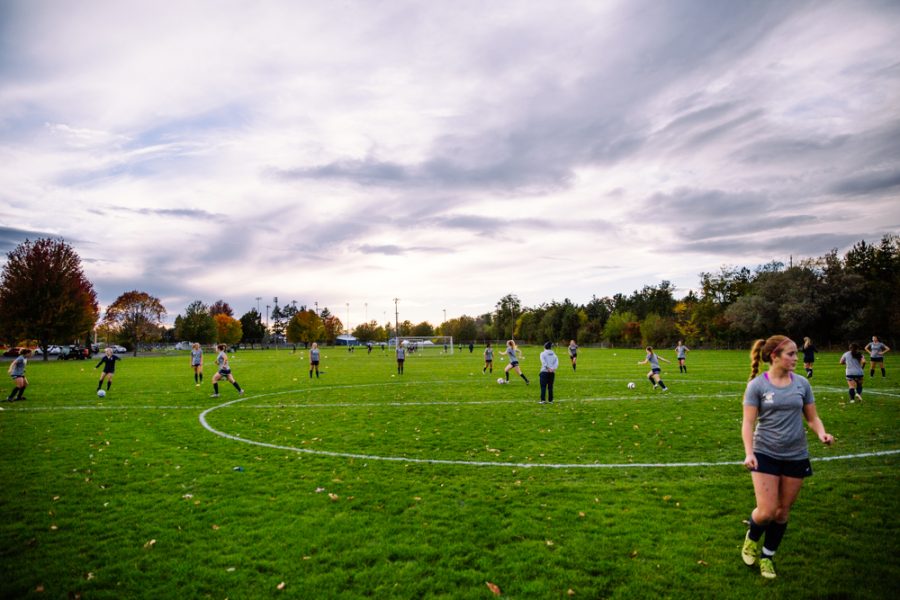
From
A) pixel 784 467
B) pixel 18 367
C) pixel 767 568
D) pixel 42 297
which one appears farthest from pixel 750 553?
pixel 42 297

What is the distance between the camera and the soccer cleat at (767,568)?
493 centimetres

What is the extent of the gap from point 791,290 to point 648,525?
70.8 m

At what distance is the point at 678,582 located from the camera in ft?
16.1

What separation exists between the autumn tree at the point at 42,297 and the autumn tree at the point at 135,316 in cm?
2607

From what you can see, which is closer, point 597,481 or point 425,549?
point 425,549

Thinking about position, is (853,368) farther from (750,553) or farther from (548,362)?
(750,553)

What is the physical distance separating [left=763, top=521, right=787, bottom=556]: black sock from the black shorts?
52 centimetres

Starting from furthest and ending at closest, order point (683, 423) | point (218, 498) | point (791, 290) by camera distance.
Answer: point (791, 290)
point (683, 423)
point (218, 498)

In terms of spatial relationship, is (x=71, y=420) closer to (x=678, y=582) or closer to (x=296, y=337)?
(x=678, y=582)

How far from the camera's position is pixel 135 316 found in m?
90.1

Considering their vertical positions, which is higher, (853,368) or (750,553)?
(853,368)

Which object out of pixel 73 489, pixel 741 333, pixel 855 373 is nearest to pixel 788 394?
pixel 73 489

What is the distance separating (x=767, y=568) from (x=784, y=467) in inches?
41.8

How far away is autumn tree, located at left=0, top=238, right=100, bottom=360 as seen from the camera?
2180 inches
